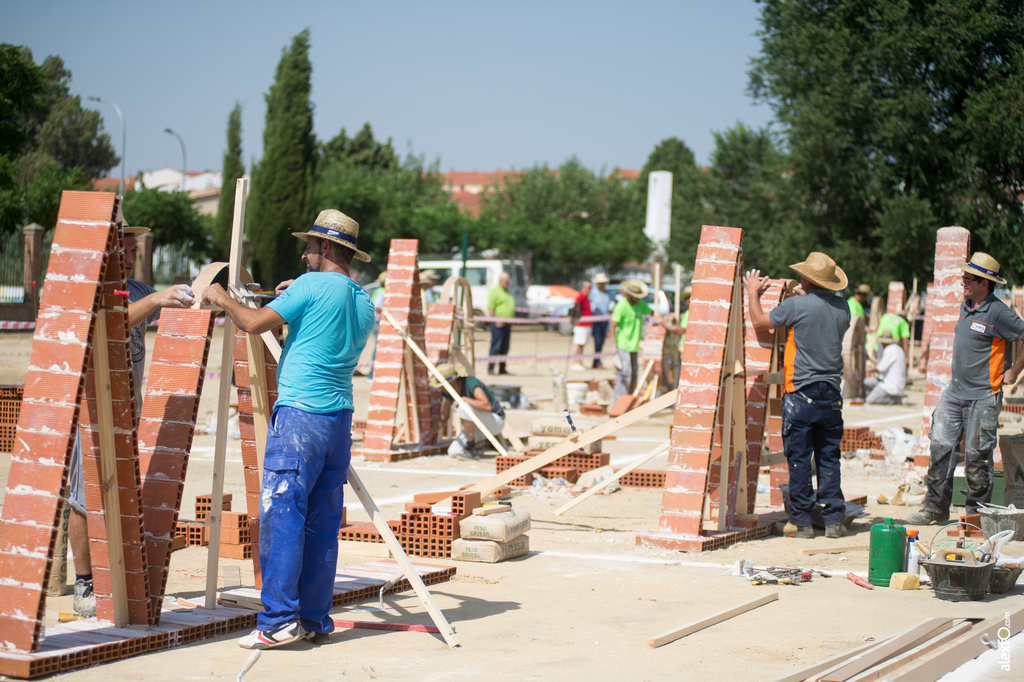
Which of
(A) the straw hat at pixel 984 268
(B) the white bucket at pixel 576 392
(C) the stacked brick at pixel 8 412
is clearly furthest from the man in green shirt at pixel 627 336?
(C) the stacked brick at pixel 8 412

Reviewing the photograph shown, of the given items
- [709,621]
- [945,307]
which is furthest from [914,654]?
[945,307]

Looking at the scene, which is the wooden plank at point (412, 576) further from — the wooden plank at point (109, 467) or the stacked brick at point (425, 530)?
the stacked brick at point (425, 530)

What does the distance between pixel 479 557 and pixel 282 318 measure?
106 inches

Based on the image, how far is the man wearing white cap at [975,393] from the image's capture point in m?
7.73

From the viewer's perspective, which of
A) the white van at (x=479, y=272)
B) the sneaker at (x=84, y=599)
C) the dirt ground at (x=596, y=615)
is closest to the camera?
the dirt ground at (x=596, y=615)

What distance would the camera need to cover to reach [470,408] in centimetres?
1067

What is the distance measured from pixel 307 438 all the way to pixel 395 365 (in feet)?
20.7

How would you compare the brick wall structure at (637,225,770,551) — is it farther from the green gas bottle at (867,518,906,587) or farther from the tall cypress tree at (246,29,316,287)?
the tall cypress tree at (246,29,316,287)

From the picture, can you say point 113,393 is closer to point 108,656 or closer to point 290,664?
point 108,656

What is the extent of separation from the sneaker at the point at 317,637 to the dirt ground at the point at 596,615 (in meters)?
0.04

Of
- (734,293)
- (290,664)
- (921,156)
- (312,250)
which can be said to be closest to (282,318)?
(312,250)

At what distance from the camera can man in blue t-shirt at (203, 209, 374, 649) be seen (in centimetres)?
468

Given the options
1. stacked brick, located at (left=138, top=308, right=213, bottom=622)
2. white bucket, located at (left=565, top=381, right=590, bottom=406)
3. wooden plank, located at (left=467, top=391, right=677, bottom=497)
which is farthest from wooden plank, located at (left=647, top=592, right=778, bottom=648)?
white bucket, located at (left=565, top=381, right=590, bottom=406)

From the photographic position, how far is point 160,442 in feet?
16.3
